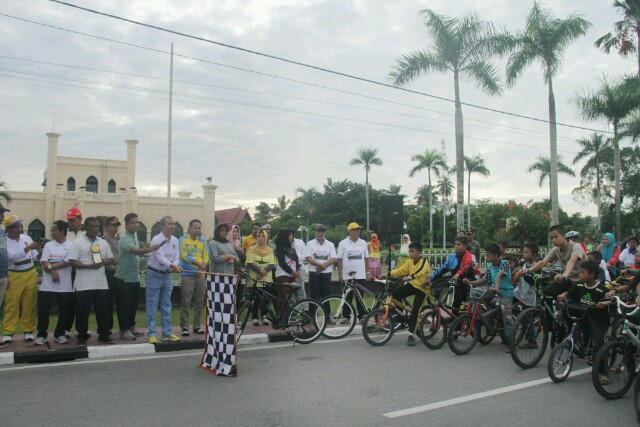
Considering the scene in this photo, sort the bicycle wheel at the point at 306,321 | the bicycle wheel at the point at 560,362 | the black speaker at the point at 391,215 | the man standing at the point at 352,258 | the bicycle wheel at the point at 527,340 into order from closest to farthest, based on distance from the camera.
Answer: the bicycle wheel at the point at 560,362, the bicycle wheel at the point at 527,340, the bicycle wheel at the point at 306,321, the man standing at the point at 352,258, the black speaker at the point at 391,215

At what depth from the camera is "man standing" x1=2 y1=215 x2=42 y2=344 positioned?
804 cm

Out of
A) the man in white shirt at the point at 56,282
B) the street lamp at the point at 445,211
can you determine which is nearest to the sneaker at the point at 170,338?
the man in white shirt at the point at 56,282

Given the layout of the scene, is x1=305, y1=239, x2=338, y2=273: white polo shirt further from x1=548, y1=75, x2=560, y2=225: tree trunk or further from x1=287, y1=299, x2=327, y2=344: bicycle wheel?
x1=548, y1=75, x2=560, y2=225: tree trunk

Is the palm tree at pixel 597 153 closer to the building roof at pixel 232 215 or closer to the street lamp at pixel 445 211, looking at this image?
the street lamp at pixel 445 211

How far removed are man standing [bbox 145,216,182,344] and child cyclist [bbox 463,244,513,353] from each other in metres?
4.72

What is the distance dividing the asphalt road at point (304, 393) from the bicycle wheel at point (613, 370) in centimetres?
12

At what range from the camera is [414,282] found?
348 inches

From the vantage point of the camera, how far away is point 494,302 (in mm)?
8562

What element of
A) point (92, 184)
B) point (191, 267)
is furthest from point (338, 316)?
point (92, 184)

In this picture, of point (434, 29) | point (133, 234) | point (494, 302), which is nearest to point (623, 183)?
point (434, 29)

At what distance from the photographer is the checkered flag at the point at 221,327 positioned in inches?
262

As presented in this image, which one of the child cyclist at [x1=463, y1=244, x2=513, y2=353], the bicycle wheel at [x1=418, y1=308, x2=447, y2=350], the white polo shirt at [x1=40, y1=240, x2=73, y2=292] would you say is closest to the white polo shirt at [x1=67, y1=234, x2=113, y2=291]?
the white polo shirt at [x1=40, y1=240, x2=73, y2=292]

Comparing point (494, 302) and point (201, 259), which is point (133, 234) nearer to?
point (201, 259)

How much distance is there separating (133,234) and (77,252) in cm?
Result: 90
